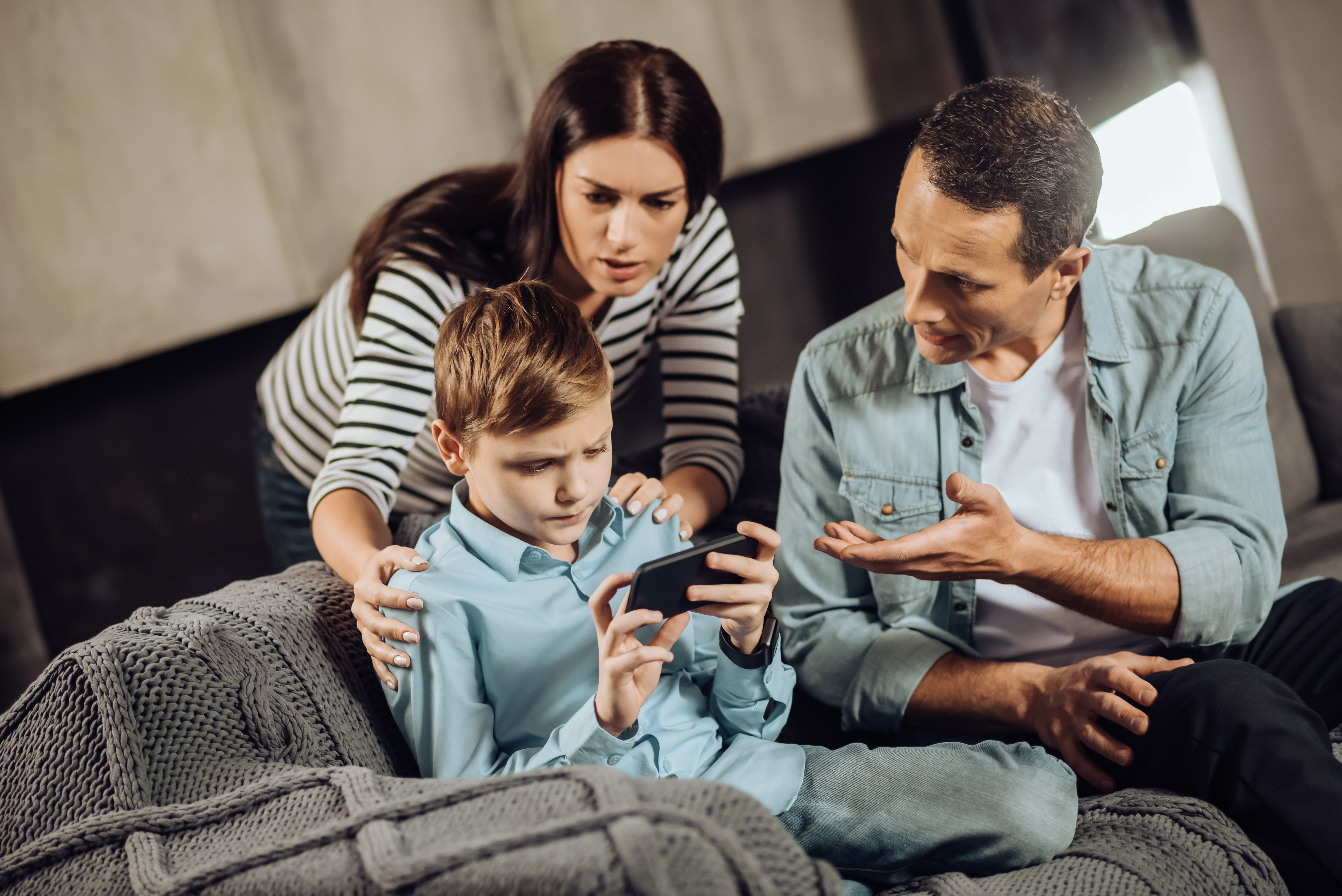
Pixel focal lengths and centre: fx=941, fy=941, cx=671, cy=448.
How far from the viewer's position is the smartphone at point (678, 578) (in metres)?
0.85

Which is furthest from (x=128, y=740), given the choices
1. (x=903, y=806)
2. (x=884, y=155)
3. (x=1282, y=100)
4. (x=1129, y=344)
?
(x=1282, y=100)

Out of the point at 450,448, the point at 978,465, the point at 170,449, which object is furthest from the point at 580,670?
the point at 170,449

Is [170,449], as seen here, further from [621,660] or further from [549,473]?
[621,660]

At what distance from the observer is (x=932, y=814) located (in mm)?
956

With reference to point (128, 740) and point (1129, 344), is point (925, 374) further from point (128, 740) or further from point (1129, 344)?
point (128, 740)

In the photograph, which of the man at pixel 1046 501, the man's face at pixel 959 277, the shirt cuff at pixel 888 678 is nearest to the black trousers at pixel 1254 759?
the man at pixel 1046 501

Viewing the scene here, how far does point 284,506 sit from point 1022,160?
136cm

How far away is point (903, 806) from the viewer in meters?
0.97

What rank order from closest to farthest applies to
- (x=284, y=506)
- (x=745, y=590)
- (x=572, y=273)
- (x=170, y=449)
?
1. (x=745, y=590)
2. (x=572, y=273)
3. (x=284, y=506)
4. (x=170, y=449)

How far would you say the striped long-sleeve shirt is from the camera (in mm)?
1320

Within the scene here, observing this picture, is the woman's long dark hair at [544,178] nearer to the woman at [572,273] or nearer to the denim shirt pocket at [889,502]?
the woman at [572,273]

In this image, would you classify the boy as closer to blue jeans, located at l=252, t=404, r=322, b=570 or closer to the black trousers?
the black trousers

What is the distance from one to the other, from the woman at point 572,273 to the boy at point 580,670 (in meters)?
0.16

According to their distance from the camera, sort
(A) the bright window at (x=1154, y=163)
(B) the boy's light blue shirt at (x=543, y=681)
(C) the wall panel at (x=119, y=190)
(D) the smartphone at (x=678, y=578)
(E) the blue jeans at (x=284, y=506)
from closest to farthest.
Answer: (D) the smartphone at (x=678, y=578), (B) the boy's light blue shirt at (x=543, y=681), (E) the blue jeans at (x=284, y=506), (A) the bright window at (x=1154, y=163), (C) the wall panel at (x=119, y=190)
